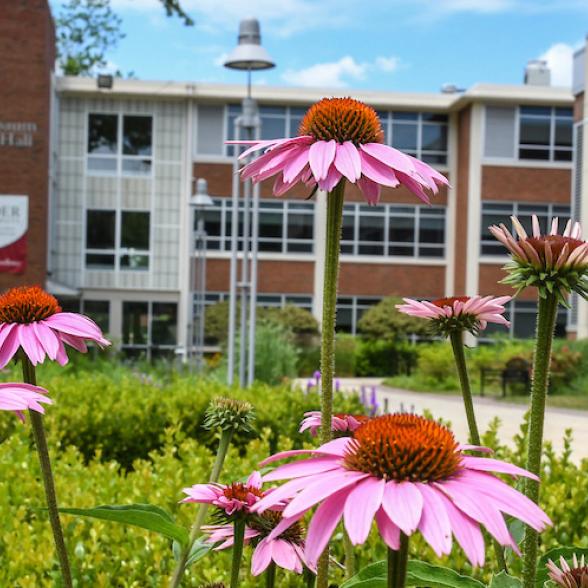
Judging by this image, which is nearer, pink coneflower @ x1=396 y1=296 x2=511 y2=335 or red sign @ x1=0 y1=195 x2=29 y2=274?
pink coneflower @ x1=396 y1=296 x2=511 y2=335

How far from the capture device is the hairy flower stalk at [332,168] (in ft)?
4.17

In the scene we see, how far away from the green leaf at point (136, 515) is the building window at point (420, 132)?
31972mm

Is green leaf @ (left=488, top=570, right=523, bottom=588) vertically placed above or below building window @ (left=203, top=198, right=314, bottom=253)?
below

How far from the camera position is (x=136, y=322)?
31.6 m

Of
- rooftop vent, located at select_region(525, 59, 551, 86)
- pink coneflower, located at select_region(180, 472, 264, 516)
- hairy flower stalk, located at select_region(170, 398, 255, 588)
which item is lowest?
pink coneflower, located at select_region(180, 472, 264, 516)

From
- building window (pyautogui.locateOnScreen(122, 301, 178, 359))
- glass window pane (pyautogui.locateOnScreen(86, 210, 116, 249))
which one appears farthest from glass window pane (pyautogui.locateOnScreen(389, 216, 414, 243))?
glass window pane (pyautogui.locateOnScreen(86, 210, 116, 249))

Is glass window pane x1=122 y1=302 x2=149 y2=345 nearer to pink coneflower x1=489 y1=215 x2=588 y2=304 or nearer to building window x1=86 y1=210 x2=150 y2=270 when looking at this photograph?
building window x1=86 y1=210 x2=150 y2=270

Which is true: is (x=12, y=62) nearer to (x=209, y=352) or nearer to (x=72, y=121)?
(x=72, y=121)

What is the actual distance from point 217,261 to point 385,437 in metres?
30.7

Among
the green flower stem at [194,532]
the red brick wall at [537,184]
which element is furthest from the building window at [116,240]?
the green flower stem at [194,532]

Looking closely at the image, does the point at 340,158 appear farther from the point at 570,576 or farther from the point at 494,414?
the point at 494,414

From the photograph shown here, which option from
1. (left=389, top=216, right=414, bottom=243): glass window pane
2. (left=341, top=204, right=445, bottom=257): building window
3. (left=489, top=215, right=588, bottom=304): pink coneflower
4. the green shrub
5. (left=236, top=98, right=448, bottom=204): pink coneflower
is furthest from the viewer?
(left=389, top=216, right=414, bottom=243): glass window pane

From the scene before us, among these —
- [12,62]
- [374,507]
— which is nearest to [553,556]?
[374,507]

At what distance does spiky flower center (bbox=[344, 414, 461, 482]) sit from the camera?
0.95 meters
